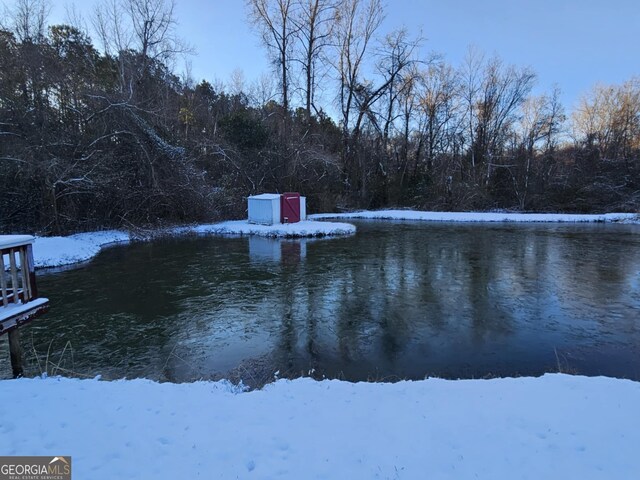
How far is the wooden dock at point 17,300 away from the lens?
433 cm

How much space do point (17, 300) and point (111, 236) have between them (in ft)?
39.8

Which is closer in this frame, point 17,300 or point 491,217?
point 17,300

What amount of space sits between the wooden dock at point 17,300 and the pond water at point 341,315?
648 mm

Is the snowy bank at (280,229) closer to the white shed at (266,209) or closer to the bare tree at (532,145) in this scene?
the white shed at (266,209)

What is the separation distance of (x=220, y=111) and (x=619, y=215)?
28.4 m

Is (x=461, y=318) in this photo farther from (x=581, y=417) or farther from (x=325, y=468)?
(x=325, y=468)

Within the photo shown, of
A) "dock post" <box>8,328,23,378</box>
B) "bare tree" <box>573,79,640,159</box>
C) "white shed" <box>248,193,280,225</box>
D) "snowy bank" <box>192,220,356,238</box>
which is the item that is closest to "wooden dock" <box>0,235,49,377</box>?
"dock post" <box>8,328,23,378</box>

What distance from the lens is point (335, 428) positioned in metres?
3.17

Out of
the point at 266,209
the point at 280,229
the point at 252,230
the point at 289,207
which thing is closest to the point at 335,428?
the point at 280,229

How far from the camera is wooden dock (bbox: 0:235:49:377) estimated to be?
433 centimetres

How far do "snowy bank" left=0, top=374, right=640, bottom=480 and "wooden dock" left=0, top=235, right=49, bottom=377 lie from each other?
733 mm

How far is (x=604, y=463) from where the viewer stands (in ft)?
8.63

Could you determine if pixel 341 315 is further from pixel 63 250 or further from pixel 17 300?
pixel 63 250

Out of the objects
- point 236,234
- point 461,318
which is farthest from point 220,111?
point 461,318
